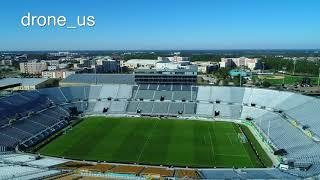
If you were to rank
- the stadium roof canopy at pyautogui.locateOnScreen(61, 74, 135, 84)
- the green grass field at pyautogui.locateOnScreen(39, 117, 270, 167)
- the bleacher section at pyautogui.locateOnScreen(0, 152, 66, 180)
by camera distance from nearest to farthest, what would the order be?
the bleacher section at pyautogui.locateOnScreen(0, 152, 66, 180), the green grass field at pyautogui.locateOnScreen(39, 117, 270, 167), the stadium roof canopy at pyautogui.locateOnScreen(61, 74, 135, 84)

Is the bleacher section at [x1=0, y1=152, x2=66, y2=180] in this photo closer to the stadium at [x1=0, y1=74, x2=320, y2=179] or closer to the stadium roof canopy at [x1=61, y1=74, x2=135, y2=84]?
the stadium at [x1=0, y1=74, x2=320, y2=179]

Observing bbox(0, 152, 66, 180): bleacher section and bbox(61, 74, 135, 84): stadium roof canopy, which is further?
bbox(61, 74, 135, 84): stadium roof canopy

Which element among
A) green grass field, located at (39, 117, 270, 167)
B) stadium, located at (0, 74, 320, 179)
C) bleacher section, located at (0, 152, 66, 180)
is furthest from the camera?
green grass field, located at (39, 117, 270, 167)

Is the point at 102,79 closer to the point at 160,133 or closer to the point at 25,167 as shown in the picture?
the point at 160,133

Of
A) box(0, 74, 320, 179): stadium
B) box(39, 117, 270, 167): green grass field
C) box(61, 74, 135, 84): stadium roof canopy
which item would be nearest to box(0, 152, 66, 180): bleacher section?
box(0, 74, 320, 179): stadium

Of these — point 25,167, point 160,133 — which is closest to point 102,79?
point 160,133

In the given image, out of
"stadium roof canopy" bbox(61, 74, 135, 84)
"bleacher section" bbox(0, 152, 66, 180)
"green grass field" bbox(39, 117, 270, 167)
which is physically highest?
"stadium roof canopy" bbox(61, 74, 135, 84)

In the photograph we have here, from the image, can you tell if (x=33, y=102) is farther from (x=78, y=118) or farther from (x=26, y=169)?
(x=26, y=169)
